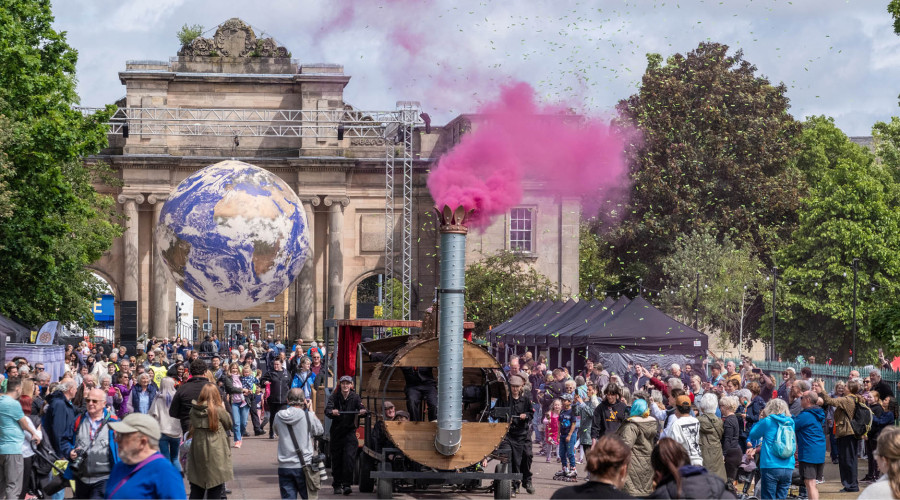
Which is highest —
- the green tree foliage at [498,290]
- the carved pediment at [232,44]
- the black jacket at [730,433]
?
the carved pediment at [232,44]

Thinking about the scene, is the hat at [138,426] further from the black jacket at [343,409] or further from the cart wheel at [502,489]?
the black jacket at [343,409]

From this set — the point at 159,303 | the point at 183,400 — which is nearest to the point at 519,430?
the point at 183,400

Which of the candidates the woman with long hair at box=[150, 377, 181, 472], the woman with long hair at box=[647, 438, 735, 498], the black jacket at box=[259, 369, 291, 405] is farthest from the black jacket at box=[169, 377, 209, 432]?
the black jacket at box=[259, 369, 291, 405]

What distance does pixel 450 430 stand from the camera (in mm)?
16328

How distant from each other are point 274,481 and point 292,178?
→ 42.4m

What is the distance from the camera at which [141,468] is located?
7.72 meters

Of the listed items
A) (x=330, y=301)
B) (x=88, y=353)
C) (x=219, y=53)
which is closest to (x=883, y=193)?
(x=330, y=301)

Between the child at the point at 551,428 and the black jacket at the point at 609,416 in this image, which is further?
the child at the point at 551,428

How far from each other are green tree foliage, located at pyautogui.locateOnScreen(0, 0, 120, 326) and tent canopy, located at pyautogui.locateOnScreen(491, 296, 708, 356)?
14201 mm

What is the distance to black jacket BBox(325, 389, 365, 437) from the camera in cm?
1852

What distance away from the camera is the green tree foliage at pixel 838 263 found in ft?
185

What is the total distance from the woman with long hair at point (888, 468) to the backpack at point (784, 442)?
593 cm

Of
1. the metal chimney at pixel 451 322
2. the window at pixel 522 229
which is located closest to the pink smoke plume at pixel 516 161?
the metal chimney at pixel 451 322

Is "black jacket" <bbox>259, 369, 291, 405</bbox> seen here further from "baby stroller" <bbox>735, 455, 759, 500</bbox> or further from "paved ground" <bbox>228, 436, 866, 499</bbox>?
"baby stroller" <bbox>735, 455, 759, 500</bbox>
